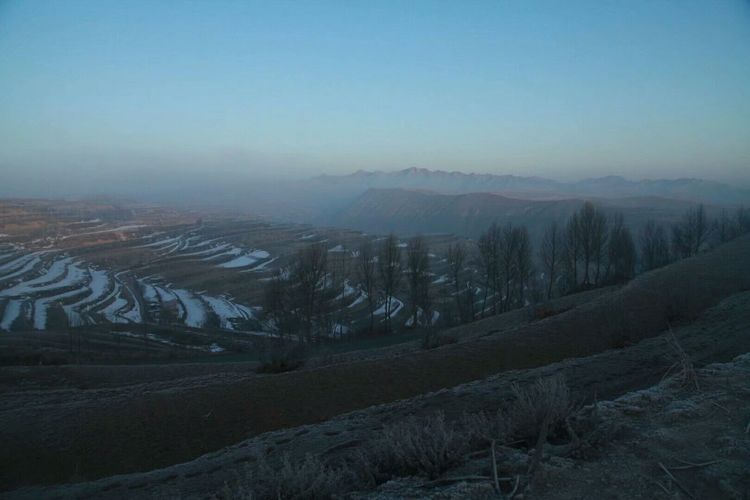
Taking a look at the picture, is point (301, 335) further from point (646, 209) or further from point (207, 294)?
point (646, 209)

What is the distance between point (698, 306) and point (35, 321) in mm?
50934

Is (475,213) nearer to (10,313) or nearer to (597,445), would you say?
(10,313)

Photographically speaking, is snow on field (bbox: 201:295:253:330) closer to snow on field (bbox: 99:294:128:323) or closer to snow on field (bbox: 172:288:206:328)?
snow on field (bbox: 172:288:206:328)

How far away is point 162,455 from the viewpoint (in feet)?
34.4

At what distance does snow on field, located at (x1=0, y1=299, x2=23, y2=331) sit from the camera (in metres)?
39.7

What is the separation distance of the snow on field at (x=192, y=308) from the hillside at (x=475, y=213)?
76.2 meters

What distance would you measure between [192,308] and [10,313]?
54.0 feet

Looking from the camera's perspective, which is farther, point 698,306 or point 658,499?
point 698,306

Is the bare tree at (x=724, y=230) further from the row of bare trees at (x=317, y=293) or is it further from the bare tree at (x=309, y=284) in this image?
the bare tree at (x=309, y=284)

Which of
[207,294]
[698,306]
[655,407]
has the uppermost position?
[655,407]

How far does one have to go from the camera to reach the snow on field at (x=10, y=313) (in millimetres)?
39719

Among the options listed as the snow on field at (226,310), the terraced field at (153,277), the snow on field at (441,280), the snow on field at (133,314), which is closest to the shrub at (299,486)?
the terraced field at (153,277)

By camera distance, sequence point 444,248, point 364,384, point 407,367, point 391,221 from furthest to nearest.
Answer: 1. point 391,221
2. point 444,248
3. point 407,367
4. point 364,384

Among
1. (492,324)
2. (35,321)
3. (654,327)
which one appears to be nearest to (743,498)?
(654,327)
